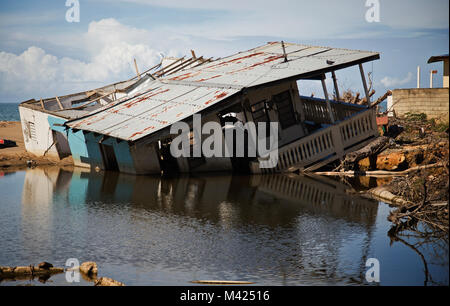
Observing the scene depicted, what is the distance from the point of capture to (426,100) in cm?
2805

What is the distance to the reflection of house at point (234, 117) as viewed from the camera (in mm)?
21469

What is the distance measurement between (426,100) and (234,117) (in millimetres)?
10005

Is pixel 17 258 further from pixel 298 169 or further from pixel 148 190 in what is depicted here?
pixel 298 169

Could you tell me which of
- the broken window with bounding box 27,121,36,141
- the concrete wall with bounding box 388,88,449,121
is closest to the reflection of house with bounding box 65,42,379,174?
the broken window with bounding box 27,121,36,141

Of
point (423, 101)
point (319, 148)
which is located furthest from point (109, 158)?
point (423, 101)

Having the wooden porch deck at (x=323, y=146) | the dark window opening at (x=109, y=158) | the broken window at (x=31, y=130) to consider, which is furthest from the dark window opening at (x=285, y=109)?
the broken window at (x=31, y=130)

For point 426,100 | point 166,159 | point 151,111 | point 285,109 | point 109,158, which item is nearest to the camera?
point 151,111

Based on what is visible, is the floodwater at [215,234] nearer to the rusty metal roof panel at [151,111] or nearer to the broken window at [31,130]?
the rusty metal roof panel at [151,111]

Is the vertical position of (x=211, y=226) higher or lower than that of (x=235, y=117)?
lower

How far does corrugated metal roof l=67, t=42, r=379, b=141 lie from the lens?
21484 mm

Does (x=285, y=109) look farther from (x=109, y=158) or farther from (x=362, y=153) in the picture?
(x=109, y=158)
